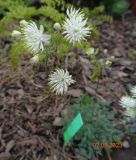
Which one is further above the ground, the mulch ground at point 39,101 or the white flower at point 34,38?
the white flower at point 34,38

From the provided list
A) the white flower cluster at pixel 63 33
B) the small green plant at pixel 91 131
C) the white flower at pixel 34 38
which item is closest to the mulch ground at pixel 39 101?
the small green plant at pixel 91 131

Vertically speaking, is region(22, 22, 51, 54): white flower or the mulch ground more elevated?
region(22, 22, 51, 54): white flower

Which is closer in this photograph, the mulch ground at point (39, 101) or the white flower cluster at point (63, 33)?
the white flower cluster at point (63, 33)

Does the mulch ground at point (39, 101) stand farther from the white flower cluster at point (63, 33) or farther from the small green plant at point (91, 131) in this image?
the white flower cluster at point (63, 33)

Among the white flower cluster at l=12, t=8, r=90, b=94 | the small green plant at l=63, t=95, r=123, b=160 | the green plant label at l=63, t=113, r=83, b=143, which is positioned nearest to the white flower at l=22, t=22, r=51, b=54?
the white flower cluster at l=12, t=8, r=90, b=94

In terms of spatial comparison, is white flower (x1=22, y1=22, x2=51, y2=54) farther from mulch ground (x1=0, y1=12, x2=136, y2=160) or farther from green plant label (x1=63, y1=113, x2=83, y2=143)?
mulch ground (x1=0, y1=12, x2=136, y2=160)

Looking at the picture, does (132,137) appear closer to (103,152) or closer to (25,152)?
(103,152)
